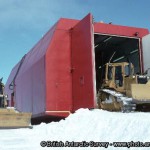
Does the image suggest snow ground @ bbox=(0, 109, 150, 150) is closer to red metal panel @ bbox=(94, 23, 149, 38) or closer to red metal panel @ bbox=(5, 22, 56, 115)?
red metal panel @ bbox=(5, 22, 56, 115)

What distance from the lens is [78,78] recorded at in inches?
758

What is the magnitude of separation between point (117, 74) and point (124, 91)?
120 centimetres

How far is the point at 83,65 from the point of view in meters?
18.8

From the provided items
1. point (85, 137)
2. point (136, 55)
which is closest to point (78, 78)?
point (136, 55)

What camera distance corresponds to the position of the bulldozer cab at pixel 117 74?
1855 centimetres

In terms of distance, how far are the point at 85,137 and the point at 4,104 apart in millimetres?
9855

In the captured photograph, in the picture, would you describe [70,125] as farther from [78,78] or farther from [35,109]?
[35,109]

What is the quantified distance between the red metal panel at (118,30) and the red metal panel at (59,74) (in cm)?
200

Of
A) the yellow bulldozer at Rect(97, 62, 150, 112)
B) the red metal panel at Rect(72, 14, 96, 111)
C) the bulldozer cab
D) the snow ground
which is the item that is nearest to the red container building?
the red metal panel at Rect(72, 14, 96, 111)

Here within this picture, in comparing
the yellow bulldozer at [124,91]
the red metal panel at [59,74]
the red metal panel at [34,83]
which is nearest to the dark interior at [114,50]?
the red metal panel at [59,74]

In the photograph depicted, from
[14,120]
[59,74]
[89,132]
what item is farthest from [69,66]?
[89,132]

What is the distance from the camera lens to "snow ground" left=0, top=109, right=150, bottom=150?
10.4 metres

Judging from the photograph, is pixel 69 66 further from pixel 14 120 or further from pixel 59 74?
pixel 14 120

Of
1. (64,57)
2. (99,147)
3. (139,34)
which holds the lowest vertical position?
(99,147)
